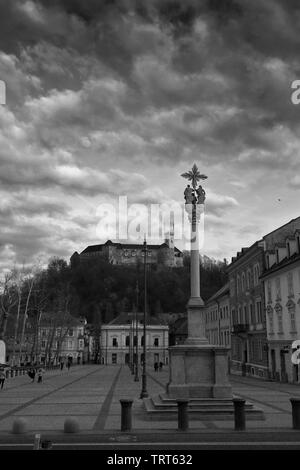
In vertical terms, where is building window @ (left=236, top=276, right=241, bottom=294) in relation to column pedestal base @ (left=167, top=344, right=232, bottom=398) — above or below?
above

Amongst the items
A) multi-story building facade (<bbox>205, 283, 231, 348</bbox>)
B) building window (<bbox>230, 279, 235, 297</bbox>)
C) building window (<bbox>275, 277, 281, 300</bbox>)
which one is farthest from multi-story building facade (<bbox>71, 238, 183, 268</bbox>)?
building window (<bbox>275, 277, 281, 300</bbox>)

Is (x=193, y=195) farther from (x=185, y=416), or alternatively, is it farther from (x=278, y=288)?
(x=278, y=288)

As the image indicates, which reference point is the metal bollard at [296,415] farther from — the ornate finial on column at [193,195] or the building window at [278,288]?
the building window at [278,288]

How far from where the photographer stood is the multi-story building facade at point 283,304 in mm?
37041

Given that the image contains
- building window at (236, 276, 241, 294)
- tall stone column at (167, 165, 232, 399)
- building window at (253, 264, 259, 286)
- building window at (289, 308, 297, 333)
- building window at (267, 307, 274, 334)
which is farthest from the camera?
building window at (236, 276, 241, 294)

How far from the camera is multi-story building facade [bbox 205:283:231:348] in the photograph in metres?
59.9

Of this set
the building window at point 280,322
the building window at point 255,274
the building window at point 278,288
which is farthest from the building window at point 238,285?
Result: the building window at point 280,322

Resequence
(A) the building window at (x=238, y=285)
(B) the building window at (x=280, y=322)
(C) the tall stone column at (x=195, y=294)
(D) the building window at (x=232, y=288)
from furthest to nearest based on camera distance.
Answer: (D) the building window at (x=232, y=288), (A) the building window at (x=238, y=285), (B) the building window at (x=280, y=322), (C) the tall stone column at (x=195, y=294)

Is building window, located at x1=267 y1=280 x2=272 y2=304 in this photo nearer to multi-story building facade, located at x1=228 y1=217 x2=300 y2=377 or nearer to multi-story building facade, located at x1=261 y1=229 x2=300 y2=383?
multi-story building facade, located at x1=261 y1=229 x2=300 y2=383

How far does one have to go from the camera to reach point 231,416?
16531 millimetres

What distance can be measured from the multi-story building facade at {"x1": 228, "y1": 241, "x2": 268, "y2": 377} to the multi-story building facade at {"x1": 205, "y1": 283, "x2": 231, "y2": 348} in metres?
3.25

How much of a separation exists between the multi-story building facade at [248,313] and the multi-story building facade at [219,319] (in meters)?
3.25

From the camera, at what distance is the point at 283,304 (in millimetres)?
39406
